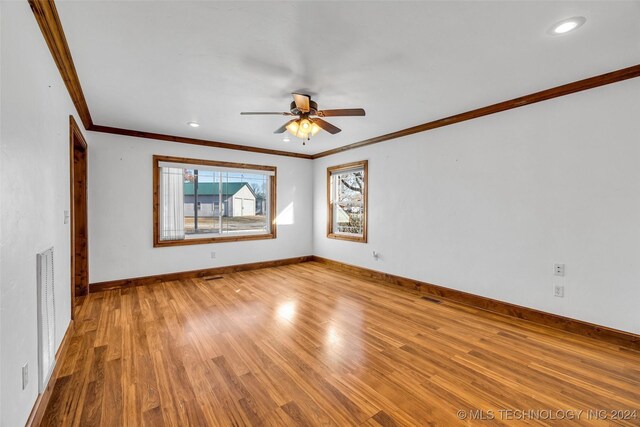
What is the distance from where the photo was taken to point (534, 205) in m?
3.07

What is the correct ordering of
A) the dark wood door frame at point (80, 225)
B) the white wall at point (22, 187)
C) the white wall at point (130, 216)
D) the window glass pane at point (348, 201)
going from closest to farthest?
the white wall at point (22, 187), the dark wood door frame at point (80, 225), the white wall at point (130, 216), the window glass pane at point (348, 201)

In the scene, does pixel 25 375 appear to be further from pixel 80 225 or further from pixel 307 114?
pixel 80 225

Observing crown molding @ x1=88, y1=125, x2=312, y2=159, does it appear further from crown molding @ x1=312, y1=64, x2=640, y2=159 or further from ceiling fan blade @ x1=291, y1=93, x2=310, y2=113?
ceiling fan blade @ x1=291, y1=93, x2=310, y2=113

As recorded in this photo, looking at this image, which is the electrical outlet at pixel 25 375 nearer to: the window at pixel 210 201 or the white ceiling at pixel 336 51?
the white ceiling at pixel 336 51

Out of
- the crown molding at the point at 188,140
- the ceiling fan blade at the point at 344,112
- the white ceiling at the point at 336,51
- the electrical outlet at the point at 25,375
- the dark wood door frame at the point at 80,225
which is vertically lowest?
the electrical outlet at the point at 25,375

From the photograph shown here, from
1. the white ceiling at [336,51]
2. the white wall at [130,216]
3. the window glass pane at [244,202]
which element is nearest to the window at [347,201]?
the window glass pane at [244,202]

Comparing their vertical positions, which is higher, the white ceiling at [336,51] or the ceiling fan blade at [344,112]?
the white ceiling at [336,51]

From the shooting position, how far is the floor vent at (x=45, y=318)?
1727 mm

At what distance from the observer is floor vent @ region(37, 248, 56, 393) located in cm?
173

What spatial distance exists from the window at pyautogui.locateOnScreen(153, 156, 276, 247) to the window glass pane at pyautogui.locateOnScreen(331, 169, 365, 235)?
4.35ft

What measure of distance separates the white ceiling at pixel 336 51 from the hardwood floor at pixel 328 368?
2.48 m

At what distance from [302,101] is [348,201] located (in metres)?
3.10

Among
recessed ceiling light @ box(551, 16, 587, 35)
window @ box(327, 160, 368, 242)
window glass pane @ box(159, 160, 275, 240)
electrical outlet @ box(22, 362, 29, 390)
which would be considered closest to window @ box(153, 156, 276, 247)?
window glass pane @ box(159, 160, 275, 240)

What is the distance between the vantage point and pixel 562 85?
278 cm
